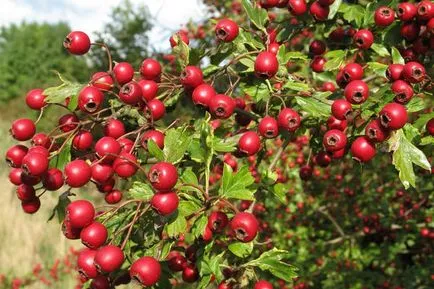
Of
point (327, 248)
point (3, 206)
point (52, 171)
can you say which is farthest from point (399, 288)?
point (3, 206)

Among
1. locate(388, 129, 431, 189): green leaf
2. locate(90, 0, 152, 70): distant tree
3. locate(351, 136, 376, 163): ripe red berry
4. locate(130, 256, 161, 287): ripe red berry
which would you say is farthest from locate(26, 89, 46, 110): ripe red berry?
locate(90, 0, 152, 70): distant tree

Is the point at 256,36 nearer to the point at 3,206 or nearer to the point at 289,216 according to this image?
the point at 289,216

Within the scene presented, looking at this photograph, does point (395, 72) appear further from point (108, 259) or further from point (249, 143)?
point (108, 259)

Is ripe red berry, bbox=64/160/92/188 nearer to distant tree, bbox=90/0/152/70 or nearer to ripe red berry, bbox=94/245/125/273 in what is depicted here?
ripe red berry, bbox=94/245/125/273

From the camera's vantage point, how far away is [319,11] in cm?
222

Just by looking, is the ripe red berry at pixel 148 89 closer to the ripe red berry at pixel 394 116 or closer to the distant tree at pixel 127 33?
the ripe red berry at pixel 394 116

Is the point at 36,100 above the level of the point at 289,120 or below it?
above

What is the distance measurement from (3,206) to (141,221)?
8137mm

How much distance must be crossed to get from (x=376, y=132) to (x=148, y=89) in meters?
0.81

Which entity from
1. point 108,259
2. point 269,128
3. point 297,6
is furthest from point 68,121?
point 297,6

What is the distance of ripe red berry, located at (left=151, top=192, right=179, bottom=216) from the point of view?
1.40 m

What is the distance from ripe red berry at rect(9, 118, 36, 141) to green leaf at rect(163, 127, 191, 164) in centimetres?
55

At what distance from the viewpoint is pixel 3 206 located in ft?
29.2

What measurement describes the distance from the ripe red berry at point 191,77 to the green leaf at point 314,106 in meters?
0.39
